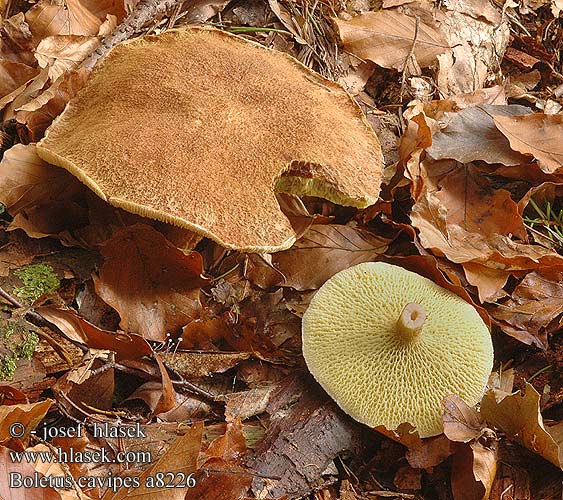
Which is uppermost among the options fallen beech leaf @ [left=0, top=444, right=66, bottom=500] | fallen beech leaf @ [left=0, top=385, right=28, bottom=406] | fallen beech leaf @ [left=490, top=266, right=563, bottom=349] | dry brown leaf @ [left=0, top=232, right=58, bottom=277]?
dry brown leaf @ [left=0, top=232, right=58, bottom=277]

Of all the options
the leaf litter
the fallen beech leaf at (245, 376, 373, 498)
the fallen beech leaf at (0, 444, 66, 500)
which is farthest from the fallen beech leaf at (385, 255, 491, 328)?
the fallen beech leaf at (0, 444, 66, 500)

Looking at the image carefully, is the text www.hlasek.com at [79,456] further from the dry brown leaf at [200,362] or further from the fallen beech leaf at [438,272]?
the fallen beech leaf at [438,272]

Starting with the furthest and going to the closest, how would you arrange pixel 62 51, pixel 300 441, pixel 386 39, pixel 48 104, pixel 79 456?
pixel 386 39 → pixel 62 51 → pixel 48 104 → pixel 300 441 → pixel 79 456

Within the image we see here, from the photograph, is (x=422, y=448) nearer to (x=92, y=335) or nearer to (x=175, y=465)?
(x=175, y=465)

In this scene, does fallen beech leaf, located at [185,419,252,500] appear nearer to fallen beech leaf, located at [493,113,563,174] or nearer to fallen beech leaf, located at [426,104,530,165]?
fallen beech leaf, located at [426,104,530,165]

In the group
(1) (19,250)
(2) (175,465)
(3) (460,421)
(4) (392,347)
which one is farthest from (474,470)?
(1) (19,250)

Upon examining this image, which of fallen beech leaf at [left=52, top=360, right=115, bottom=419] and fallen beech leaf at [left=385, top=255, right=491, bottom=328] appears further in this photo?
fallen beech leaf at [left=385, top=255, right=491, bottom=328]

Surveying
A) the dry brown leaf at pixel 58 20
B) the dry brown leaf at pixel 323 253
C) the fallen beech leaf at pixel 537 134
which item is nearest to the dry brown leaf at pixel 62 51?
the dry brown leaf at pixel 58 20
